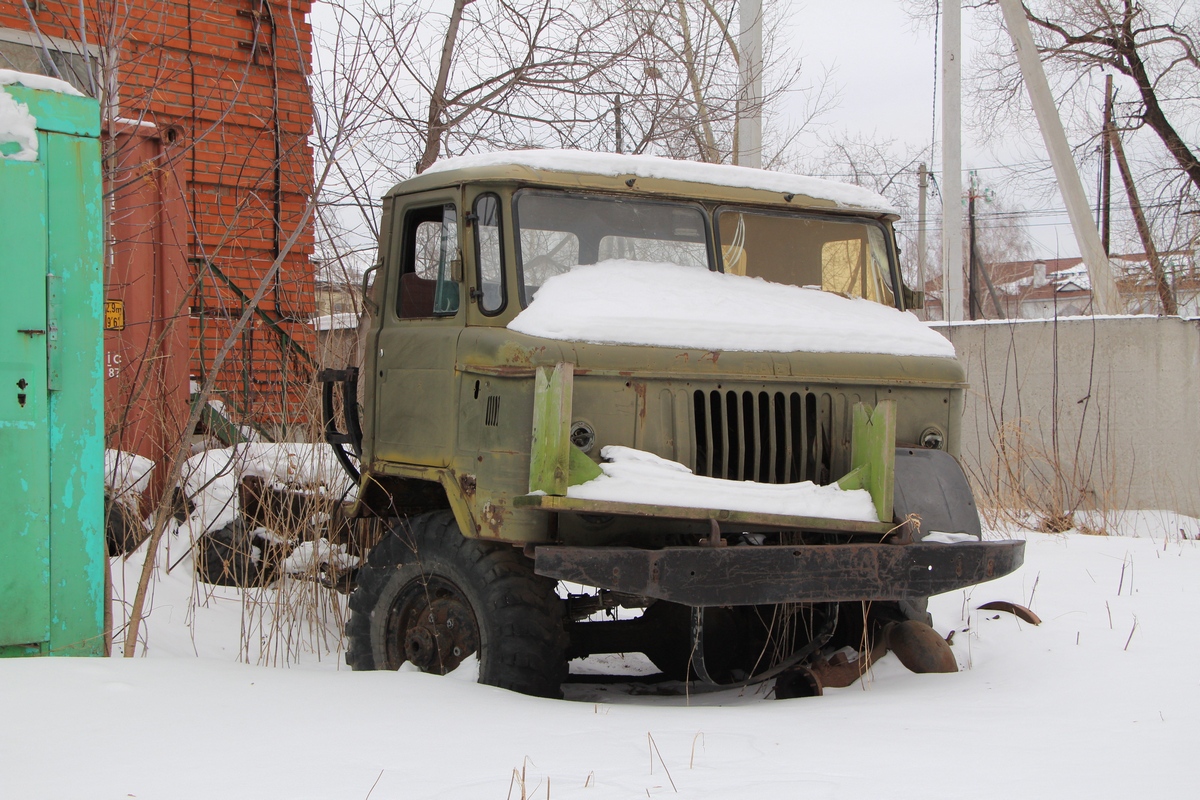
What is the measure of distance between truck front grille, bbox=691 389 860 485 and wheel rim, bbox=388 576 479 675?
117cm

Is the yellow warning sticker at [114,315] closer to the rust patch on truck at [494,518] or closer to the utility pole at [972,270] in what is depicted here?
the rust patch on truck at [494,518]

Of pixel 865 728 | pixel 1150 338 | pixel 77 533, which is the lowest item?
pixel 865 728

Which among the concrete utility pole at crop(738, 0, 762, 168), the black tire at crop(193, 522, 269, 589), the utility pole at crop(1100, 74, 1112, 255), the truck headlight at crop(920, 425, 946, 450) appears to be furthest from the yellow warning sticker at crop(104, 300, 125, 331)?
the utility pole at crop(1100, 74, 1112, 255)

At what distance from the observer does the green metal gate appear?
4.20 meters

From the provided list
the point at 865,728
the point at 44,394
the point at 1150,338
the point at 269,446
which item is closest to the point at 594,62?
the point at 269,446

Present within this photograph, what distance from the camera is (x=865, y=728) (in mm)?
3686

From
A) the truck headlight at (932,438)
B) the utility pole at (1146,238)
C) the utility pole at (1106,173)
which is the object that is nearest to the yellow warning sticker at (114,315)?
the truck headlight at (932,438)

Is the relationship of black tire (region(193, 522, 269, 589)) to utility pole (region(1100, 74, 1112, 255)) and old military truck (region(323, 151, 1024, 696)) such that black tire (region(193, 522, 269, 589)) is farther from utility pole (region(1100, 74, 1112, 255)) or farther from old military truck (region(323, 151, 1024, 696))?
utility pole (region(1100, 74, 1112, 255))

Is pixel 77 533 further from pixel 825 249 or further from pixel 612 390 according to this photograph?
pixel 825 249

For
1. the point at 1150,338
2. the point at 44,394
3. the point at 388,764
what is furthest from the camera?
the point at 1150,338

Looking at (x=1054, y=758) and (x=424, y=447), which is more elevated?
(x=424, y=447)

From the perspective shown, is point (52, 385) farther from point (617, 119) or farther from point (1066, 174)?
point (1066, 174)

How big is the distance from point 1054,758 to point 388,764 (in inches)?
75.7

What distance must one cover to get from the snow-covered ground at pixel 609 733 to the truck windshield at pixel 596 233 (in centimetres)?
176
